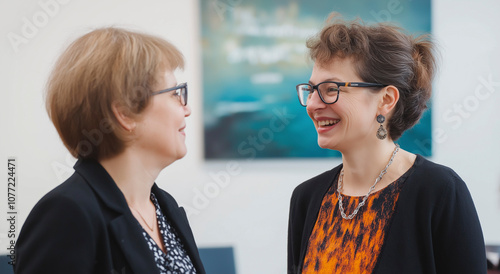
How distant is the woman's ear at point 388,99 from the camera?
5.59ft

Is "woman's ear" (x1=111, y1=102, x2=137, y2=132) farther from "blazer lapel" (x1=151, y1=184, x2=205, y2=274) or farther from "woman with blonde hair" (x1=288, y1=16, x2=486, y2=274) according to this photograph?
"woman with blonde hair" (x1=288, y1=16, x2=486, y2=274)

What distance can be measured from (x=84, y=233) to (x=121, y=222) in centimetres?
11

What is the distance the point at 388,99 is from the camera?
1717 mm

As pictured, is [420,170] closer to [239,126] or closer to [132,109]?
[132,109]

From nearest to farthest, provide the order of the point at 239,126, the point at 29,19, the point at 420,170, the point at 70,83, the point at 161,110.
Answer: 1. the point at 70,83
2. the point at 161,110
3. the point at 420,170
4. the point at 29,19
5. the point at 239,126

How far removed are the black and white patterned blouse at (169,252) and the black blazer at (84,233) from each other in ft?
0.18

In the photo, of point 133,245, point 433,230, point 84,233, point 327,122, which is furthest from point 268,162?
point 84,233

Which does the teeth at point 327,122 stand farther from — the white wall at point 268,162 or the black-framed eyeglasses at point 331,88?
the white wall at point 268,162

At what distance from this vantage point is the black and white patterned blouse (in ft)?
4.33

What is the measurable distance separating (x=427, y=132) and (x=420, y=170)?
83.1 inches

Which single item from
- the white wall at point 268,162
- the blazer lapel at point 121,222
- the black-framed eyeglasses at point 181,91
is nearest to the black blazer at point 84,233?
the blazer lapel at point 121,222

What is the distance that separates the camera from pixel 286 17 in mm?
A: 3525

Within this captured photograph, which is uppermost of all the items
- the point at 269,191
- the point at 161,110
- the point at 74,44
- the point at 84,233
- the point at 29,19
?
the point at 29,19

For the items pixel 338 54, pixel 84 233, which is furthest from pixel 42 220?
pixel 338 54
